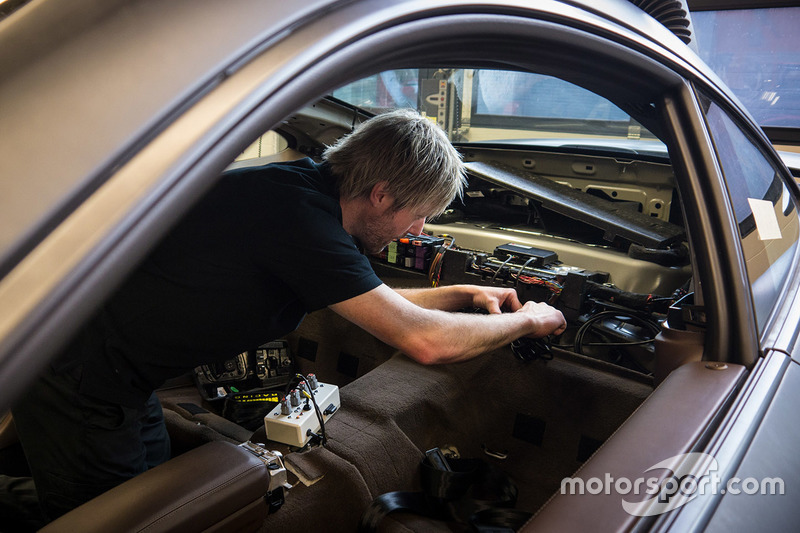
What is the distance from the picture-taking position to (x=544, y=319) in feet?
4.90

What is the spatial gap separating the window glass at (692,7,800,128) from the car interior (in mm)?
3445

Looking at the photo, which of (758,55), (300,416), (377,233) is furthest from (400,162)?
(758,55)

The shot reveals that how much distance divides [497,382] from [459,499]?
1.47ft

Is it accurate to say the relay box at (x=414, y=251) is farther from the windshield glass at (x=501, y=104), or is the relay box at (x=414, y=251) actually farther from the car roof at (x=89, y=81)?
the car roof at (x=89, y=81)

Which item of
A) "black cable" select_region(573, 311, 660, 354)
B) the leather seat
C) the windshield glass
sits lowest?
the leather seat

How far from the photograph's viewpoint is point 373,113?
246cm

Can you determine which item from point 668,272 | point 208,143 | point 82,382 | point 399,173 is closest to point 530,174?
point 668,272

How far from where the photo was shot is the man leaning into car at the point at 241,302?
1146mm

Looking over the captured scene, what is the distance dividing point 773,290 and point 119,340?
59.4 inches

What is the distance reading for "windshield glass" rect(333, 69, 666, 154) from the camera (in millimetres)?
3446

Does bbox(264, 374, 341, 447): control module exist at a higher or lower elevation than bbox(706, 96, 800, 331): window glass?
lower

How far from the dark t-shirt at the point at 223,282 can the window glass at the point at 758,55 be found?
5041mm

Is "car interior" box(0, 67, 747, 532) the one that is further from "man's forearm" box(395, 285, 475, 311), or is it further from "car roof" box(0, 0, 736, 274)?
"car roof" box(0, 0, 736, 274)

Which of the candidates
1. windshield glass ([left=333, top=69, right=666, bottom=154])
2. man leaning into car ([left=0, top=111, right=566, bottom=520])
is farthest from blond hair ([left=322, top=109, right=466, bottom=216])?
windshield glass ([left=333, top=69, right=666, bottom=154])
